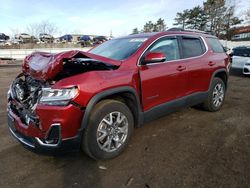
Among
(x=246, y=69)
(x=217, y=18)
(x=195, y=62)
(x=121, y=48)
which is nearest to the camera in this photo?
(x=121, y=48)

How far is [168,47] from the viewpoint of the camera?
4230 millimetres

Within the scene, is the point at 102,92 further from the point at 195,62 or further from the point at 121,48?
the point at 195,62

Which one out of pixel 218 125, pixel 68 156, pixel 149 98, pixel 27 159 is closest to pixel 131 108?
pixel 149 98

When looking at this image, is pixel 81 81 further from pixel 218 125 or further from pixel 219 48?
pixel 219 48

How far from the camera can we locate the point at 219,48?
18.4 ft

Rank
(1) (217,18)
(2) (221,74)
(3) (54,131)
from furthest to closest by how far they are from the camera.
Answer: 1. (1) (217,18)
2. (2) (221,74)
3. (3) (54,131)

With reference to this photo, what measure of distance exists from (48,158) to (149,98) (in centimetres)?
172

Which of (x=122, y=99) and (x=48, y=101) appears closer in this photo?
(x=48, y=101)

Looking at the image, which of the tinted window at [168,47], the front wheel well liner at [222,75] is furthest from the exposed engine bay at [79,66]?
the front wheel well liner at [222,75]

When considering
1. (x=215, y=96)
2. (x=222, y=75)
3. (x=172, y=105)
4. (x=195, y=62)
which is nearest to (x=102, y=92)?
(x=172, y=105)

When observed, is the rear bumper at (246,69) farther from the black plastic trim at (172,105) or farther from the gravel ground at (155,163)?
the gravel ground at (155,163)

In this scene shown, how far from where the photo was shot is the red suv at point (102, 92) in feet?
9.28

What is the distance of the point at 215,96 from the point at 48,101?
3.92 meters

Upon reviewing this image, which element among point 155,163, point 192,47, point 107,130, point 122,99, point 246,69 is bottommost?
point 155,163
